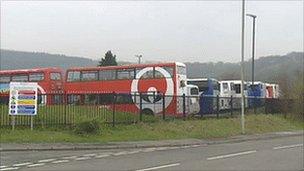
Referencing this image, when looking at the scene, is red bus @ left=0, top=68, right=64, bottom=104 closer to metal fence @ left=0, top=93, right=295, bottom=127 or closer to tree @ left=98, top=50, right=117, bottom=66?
metal fence @ left=0, top=93, right=295, bottom=127

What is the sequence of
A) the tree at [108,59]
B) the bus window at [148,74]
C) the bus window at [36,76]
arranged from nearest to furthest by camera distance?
the bus window at [148,74] → the bus window at [36,76] → the tree at [108,59]

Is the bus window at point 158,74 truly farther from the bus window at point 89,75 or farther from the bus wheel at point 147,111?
the bus wheel at point 147,111

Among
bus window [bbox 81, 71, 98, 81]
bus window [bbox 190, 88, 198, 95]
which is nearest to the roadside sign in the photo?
bus window [bbox 81, 71, 98, 81]

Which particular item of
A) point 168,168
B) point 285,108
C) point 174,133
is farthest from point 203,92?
point 168,168

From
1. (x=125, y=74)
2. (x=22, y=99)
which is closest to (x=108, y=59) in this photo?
(x=125, y=74)

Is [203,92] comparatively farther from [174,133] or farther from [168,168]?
[168,168]

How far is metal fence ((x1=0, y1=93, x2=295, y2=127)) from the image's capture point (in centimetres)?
2500

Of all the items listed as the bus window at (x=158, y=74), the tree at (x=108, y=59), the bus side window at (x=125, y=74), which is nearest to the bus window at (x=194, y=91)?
the bus window at (x=158, y=74)

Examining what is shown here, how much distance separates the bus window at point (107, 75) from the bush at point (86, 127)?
13.1m

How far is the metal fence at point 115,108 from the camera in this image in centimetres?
2500

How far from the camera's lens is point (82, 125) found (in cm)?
2403

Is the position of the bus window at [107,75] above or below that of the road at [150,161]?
above

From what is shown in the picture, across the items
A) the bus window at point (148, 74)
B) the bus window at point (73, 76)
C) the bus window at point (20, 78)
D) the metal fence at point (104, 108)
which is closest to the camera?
the metal fence at point (104, 108)

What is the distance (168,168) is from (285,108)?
31147 mm
